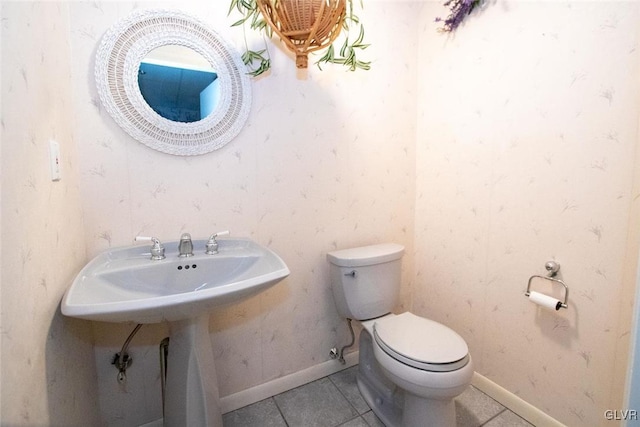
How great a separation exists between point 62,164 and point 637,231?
5.85ft

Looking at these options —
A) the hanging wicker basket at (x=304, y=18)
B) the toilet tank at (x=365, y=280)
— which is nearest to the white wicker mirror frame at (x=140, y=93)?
the hanging wicker basket at (x=304, y=18)

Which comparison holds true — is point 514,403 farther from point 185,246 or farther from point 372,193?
point 185,246

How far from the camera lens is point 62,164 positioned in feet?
2.89

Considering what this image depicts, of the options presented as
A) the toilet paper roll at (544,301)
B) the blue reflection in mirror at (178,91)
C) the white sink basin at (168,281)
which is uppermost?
the blue reflection in mirror at (178,91)

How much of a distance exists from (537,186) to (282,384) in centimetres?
148

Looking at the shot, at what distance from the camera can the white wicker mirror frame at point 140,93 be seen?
3.42ft

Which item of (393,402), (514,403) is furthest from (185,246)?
(514,403)

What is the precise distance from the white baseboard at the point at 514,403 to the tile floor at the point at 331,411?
2 cm

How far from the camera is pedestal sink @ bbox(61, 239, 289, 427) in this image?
86 cm

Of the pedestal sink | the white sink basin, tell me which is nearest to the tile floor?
the pedestal sink

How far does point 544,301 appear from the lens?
1.16 m

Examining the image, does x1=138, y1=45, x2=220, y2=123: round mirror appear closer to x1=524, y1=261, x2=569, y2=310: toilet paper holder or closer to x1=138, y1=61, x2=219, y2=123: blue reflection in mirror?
x1=138, y1=61, x2=219, y2=123: blue reflection in mirror

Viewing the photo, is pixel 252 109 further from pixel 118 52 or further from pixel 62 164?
pixel 62 164

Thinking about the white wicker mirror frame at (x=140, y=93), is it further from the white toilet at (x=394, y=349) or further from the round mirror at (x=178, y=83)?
the white toilet at (x=394, y=349)
